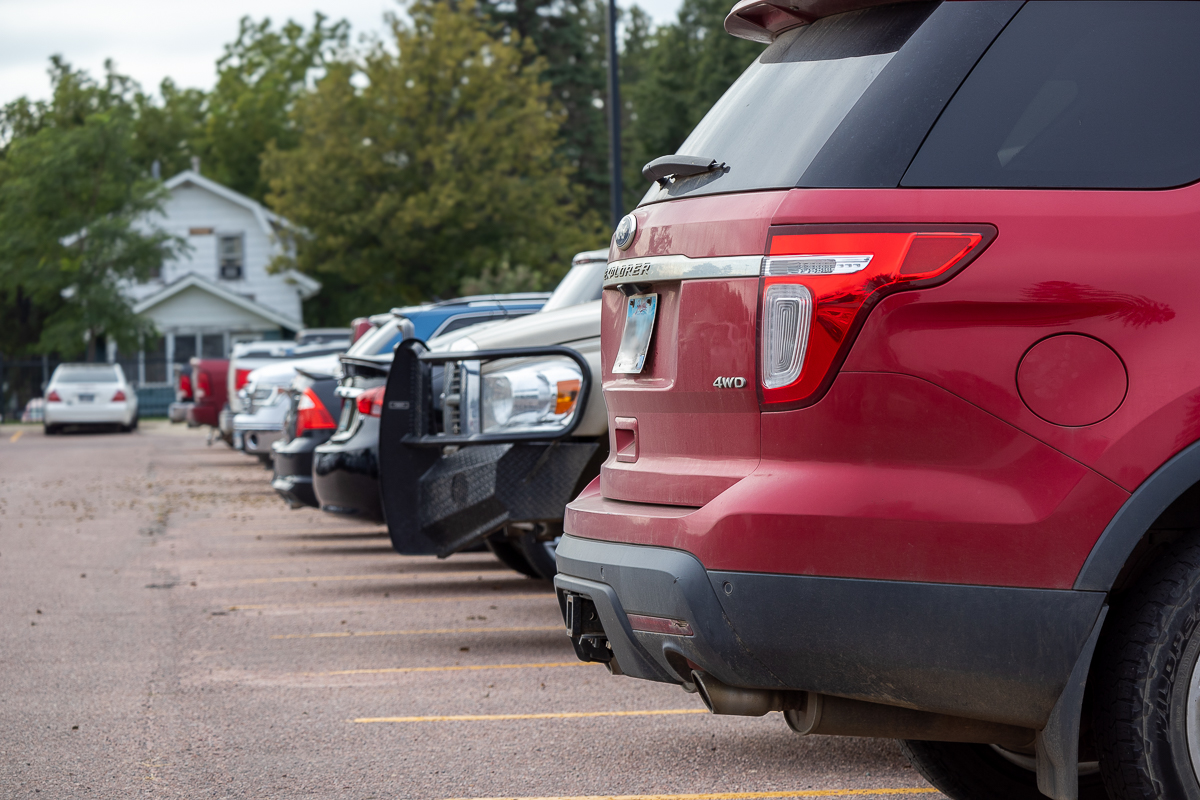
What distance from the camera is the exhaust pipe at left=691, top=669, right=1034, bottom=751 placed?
135 inches

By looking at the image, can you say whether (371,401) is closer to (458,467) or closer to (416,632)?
Answer: (416,632)

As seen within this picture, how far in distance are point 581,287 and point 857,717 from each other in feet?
20.6

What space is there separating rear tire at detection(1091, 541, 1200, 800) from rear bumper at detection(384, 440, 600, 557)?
11.3 feet

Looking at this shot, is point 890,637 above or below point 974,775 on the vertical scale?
above

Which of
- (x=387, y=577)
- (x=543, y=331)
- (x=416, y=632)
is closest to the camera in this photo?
(x=543, y=331)

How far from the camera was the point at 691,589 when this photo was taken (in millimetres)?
3332

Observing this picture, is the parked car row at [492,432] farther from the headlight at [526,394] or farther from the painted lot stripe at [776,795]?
the painted lot stripe at [776,795]

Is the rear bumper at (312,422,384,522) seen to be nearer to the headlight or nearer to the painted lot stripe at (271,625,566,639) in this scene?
the painted lot stripe at (271,625,566,639)

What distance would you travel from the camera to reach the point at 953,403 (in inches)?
125

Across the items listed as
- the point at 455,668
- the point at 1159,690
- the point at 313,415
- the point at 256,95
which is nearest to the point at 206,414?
the point at 313,415

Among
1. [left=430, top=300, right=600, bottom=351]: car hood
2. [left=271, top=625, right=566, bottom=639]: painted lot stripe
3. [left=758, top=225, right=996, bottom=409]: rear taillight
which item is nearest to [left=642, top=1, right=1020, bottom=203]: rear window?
[left=758, top=225, right=996, bottom=409]: rear taillight

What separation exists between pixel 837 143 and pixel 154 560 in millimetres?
9405

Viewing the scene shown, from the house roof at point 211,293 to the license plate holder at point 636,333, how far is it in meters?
46.7

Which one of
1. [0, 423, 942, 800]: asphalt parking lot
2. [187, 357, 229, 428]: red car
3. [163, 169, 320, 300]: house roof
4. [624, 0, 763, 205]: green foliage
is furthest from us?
[624, 0, 763, 205]: green foliage
